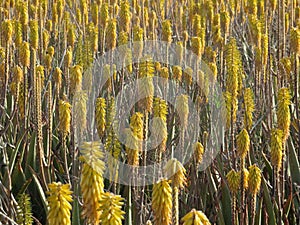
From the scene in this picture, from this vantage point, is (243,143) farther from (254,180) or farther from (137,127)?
(137,127)

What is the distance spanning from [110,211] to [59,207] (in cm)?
10

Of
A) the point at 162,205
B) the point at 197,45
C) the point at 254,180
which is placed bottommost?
the point at 254,180

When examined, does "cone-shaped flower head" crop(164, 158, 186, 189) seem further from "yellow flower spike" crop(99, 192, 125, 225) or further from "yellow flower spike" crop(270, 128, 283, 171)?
"yellow flower spike" crop(270, 128, 283, 171)

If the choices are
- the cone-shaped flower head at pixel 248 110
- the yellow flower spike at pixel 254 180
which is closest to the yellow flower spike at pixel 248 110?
the cone-shaped flower head at pixel 248 110

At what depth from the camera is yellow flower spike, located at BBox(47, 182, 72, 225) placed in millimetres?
1059

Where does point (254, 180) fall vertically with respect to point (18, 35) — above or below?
below

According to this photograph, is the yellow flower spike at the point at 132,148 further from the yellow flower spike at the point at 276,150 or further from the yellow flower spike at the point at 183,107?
the yellow flower spike at the point at 276,150

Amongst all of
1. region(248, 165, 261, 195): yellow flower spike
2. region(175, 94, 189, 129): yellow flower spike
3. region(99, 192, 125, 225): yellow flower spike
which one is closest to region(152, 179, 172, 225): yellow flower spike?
region(99, 192, 125, 225): yellow flower spike

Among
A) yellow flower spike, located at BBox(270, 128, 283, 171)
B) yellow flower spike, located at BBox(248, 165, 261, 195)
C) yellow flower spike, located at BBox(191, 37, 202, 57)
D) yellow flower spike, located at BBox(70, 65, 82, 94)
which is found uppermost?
yellow flower spike, located at BBox(191, 37, 202, 57)

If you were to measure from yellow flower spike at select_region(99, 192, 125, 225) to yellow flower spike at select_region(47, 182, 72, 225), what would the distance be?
0.07 metres

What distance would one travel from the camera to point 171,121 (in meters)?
2.72

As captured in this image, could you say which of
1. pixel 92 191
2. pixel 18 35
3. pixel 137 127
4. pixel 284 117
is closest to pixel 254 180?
pixel 284 117

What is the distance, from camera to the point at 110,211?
1057mm

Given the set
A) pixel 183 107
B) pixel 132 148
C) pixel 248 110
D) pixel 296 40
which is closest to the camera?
pixel 132 148
